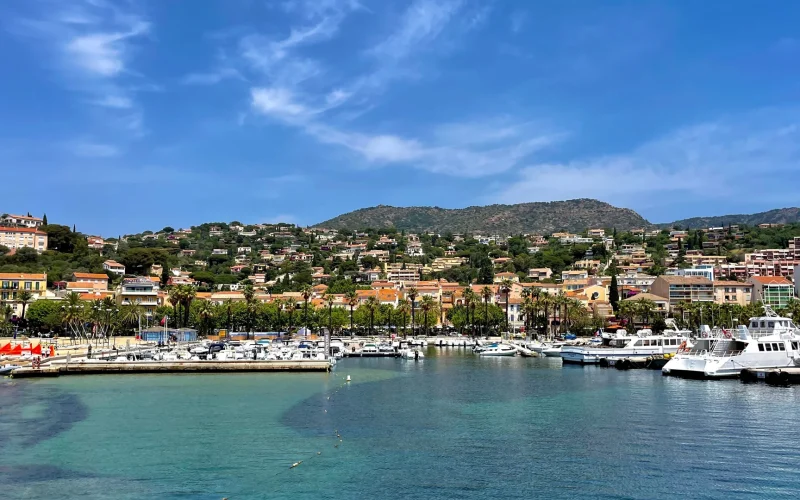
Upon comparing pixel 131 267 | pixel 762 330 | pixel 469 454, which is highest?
pixel 131 267

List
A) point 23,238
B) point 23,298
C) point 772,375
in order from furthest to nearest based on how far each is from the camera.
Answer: point 23,238 → point 23,298 → point 772,375

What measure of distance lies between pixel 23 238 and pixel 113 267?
20.3 metres

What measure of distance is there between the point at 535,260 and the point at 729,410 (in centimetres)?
15818

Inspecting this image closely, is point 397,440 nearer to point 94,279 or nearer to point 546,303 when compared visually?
point 546,303

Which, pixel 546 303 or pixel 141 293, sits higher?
pixel 141 293

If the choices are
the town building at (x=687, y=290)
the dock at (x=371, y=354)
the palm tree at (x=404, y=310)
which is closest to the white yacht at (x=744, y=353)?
the dock at (x=371, y=354)

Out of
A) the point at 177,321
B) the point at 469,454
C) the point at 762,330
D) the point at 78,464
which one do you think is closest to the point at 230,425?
the point at 78,464

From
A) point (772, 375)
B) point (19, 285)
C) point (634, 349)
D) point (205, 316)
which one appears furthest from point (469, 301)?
point (19, 285)

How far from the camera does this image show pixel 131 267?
148 metres

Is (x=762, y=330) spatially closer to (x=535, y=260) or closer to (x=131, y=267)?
(x=131, y=267)

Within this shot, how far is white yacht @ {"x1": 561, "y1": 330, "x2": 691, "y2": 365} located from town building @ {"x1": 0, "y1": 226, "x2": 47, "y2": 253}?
118566 millimetres

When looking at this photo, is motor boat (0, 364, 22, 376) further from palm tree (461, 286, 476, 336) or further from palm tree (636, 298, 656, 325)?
palm tree (636, 298, 656, 325)

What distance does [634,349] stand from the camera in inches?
2490

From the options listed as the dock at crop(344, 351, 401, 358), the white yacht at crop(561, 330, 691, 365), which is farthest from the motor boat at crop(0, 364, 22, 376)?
the white yacht at crop(561, 330, 691, 365)
